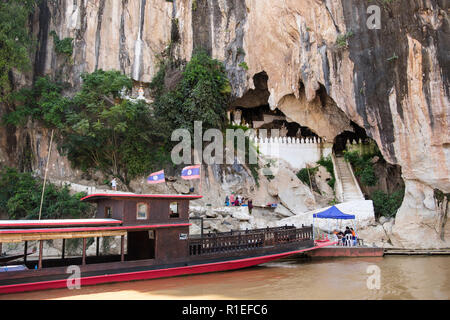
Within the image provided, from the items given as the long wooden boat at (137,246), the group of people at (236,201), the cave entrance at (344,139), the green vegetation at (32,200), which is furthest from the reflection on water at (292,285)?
the cave entrance at (344,139)

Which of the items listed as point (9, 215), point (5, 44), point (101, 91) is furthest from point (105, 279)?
point (5, 44)

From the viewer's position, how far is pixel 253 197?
2075 centimetres

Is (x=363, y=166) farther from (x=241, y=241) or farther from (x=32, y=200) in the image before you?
(x=32, y=200)

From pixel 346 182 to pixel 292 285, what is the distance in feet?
43.5

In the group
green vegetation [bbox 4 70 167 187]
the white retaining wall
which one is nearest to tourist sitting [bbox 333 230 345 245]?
the white retaining wall

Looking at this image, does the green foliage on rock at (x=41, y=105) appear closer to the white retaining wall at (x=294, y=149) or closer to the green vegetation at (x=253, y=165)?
Answer: the green vegetation at (x=253, y=165)

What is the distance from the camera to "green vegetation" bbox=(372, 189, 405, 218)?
18.5m

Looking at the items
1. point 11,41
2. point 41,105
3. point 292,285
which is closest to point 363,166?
point 292,285

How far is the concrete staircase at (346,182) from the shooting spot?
2044 centimetres

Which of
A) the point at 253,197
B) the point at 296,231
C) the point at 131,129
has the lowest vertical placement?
the point at 296,231

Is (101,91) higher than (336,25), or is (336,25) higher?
(336,25)

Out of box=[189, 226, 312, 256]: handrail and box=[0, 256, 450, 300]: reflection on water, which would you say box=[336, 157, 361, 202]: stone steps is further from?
box=[0, 256, 450, 300]: reflection on water
